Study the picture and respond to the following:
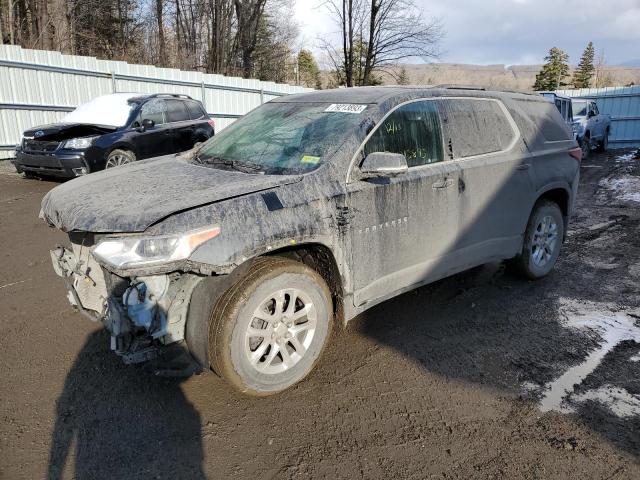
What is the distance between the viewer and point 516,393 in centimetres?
306

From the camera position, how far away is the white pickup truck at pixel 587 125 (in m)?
16.5

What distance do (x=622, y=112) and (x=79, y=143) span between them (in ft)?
74.4

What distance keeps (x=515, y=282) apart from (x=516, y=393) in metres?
2.12

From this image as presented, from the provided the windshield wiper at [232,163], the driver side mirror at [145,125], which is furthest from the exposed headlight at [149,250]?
the driver side mirror at [145,125]

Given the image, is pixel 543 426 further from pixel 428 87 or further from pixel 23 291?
pixel 23 291

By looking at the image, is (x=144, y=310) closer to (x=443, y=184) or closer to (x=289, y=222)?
(x=289, y=222)

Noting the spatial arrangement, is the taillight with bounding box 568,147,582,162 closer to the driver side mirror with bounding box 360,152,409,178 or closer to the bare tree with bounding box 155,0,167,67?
the driver side mirror with bounding box 360,152,409,178

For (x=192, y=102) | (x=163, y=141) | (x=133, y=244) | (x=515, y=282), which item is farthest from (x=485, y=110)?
(x=192, y=102)

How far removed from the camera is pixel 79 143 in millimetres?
8562

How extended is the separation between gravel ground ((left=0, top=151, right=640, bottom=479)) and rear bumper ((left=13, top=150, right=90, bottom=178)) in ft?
14.7

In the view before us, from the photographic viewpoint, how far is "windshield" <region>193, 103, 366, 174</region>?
3.22 meters

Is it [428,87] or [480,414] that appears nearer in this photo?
[480,414]

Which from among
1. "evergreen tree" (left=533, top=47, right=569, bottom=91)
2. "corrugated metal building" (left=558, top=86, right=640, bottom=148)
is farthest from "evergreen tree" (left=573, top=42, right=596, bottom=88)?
"corrugated metal building" (left=558, top=86, right=640, bottom=148)

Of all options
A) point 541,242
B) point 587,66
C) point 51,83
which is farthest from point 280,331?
point 587,66
